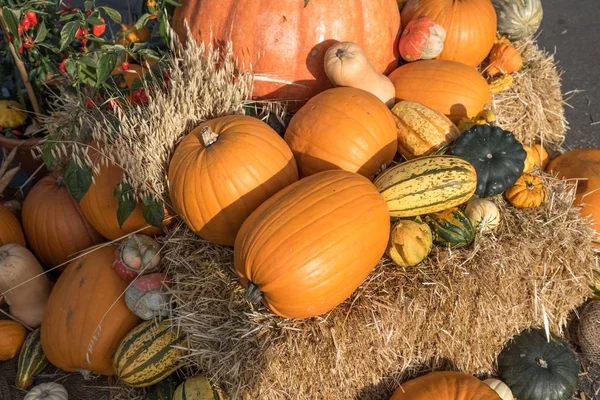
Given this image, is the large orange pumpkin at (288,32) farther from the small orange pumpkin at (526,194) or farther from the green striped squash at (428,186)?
the small orange pumpkin at (526,194)

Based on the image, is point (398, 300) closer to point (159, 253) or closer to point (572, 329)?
point (159, 253)

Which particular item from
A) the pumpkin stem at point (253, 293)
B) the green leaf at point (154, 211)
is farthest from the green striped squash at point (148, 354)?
the pumpkin stem at point (253, 293)

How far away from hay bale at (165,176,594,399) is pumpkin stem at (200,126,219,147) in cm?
63

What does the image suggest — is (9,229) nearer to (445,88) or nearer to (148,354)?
(148,354)

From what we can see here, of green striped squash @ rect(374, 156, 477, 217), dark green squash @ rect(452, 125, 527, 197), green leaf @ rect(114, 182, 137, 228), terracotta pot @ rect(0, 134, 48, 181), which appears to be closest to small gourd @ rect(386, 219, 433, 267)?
green striped squash @ rect(374, 156, 477, 217)

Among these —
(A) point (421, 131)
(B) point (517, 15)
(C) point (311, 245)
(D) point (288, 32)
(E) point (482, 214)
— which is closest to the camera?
(C) point (311, 245)

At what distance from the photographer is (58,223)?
3445 mm

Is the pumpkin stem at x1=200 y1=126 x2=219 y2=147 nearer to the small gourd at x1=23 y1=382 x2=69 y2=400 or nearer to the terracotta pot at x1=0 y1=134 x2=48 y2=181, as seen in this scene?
the small gourd at x1=23 y1=382 x2=69 y2=400

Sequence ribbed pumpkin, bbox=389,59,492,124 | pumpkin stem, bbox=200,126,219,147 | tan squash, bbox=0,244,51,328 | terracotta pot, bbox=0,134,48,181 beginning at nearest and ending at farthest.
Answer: pumpkin stem, bbox=200,126,219,147
tan squash, bbox=0,244,51,328
ribbed pumpkin, bbox=389,59,492,124
terracotta pot, bbox=0,134,48,181

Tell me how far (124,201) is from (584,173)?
10.9 feet

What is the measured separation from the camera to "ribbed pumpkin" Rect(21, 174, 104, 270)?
11.3 feet

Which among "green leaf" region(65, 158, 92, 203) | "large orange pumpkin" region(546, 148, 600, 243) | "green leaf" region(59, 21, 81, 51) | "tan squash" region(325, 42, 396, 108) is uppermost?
"green leaf" region(59, 21, 81, 51)

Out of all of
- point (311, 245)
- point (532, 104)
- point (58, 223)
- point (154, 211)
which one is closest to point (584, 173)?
point (532, 104)

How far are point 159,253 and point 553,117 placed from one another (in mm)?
3626
